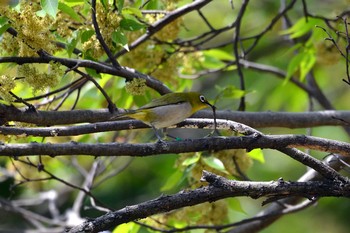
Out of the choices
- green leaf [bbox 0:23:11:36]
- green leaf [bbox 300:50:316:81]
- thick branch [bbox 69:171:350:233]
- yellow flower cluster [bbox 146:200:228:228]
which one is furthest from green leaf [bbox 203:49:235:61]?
thick branch [bbox 69:171:350:233]

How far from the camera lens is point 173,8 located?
522cm

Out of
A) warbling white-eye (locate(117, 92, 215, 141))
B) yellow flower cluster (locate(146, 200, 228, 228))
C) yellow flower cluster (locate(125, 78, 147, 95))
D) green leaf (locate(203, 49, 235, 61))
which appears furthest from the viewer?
green leaf (locate(203, 49, 235, 61))

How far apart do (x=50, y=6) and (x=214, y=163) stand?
176cm

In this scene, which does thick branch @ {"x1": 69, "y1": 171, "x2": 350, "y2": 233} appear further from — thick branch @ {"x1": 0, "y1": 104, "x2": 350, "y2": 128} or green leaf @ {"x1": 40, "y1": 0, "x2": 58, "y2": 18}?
green leaf @ {"x1": 40, "y1": 0, "x2": 58, "y2": 18}

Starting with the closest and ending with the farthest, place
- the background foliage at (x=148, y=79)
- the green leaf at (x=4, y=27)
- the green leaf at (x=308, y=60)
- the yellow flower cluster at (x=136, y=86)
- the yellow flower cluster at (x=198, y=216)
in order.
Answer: the green leaf at (x=4, y=27)
the background foliage at (x=148, y=79)
the yellow flower cluster at (x=136, y=86)
the yellow flower cluster at (x=198, y=216)
the green leaf at (x=308, y=60)

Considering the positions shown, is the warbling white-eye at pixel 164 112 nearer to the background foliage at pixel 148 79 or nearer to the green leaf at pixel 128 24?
the background foliage at pixel 148 79

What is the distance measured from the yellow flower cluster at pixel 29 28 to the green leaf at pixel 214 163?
1.48 metres

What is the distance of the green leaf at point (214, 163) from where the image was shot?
4.68m

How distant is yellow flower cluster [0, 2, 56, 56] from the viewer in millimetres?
3636

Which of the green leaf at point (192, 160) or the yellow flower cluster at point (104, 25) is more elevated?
the yellow flower cluster at point (104, 25)

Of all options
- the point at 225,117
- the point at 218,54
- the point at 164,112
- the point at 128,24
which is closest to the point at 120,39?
the point at 128,24

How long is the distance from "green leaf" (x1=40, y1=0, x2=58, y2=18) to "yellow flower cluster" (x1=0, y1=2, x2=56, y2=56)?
0.53 ft

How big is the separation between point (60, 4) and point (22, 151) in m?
1.18

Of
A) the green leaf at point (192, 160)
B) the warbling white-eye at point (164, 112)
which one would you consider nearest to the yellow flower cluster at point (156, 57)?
the green leaf at point (192, 160)
